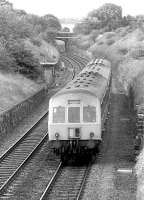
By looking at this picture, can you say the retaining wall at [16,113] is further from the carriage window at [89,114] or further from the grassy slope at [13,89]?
the carriage window at [89,114]

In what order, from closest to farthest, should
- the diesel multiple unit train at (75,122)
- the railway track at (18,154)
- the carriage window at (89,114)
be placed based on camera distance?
the railway track at (18,154) < the diesel multiple unit train at (75,122) < the carriage window at (89,114)

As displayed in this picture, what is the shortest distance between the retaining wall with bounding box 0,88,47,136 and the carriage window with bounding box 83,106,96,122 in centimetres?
761

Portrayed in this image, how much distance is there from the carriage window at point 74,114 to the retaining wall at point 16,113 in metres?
7.25

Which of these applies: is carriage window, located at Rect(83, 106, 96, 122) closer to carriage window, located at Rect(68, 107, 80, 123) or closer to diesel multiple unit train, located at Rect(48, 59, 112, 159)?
diesel multiple unit train, located at Rect(48, 59, 112, 159)

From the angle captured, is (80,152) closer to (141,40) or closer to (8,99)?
(8,99)

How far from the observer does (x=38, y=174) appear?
18078 mm

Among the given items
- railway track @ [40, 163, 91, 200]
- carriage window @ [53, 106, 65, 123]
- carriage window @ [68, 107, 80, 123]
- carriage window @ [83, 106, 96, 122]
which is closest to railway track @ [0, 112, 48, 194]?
railway track @ [40, 163, 91, 200]

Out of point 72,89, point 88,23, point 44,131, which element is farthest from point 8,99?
point 88,23

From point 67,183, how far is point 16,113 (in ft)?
41.8

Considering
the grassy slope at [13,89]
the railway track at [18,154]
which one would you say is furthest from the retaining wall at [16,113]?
the railway track at [18,154]

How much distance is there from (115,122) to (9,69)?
17.6 meters

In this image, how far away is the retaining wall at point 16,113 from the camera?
84.5ft

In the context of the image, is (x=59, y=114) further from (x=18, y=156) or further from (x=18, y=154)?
(x=18, y=154)

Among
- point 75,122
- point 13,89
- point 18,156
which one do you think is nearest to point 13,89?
point 13,89
